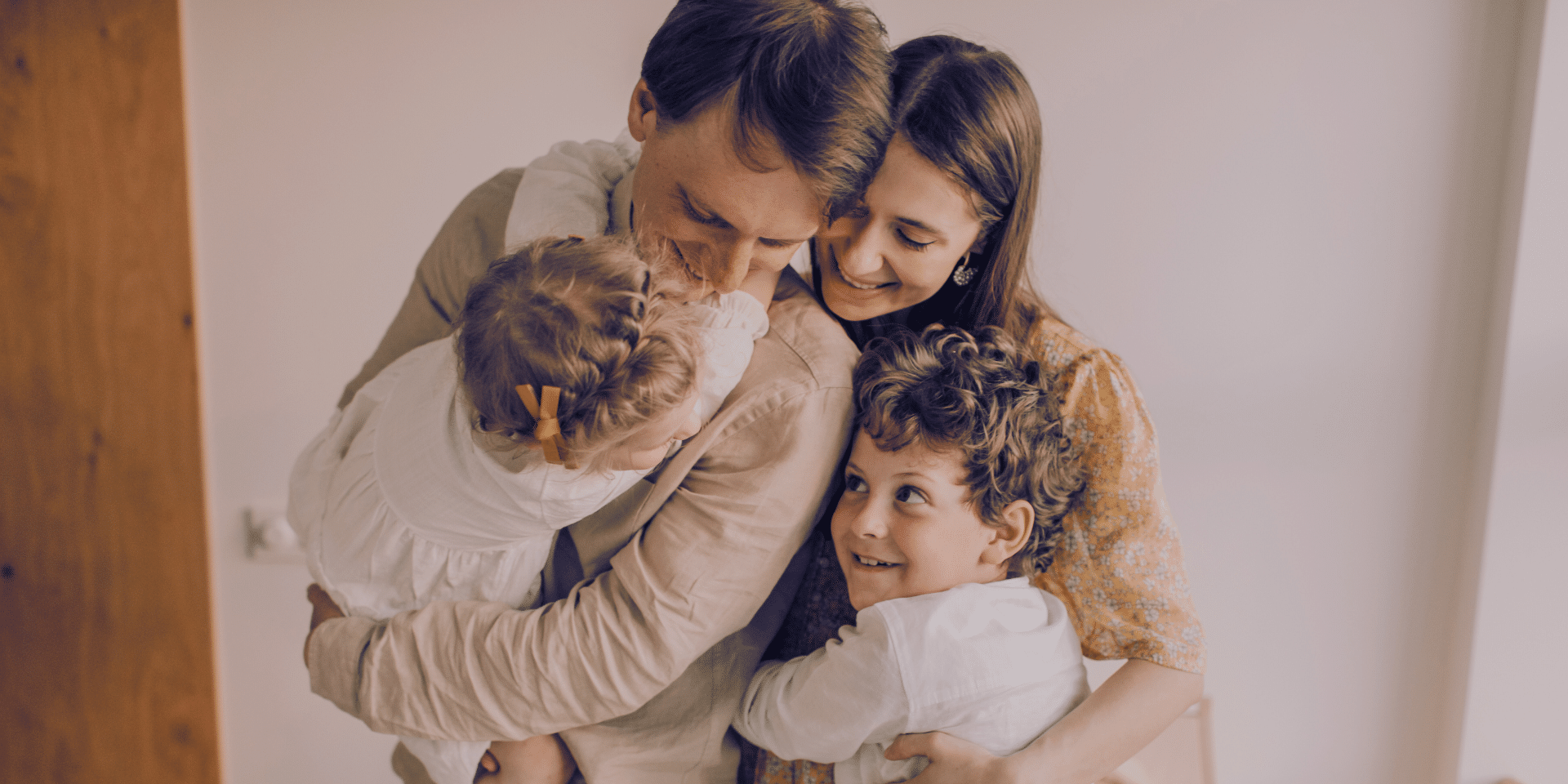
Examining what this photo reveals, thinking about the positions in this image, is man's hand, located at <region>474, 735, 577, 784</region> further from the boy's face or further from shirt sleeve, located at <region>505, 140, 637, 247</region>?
shirt sleeve, located at <region>505, 140, 637, 247</region>

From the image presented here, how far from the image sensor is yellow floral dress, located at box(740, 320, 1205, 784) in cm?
91

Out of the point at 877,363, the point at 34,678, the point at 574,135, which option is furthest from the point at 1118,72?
the point at 34,678

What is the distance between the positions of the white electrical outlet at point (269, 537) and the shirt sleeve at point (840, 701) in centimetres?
119

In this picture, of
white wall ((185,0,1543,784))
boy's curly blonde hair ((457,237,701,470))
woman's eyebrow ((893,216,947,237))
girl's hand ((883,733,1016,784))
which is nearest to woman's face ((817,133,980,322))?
woman's eyebrow ((893,216,947,237))

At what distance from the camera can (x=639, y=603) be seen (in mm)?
819

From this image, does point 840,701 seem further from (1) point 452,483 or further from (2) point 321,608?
(2) point 321,608

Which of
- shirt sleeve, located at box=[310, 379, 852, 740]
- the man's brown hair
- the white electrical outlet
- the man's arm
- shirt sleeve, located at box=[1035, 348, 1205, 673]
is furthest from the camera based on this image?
the white electrical outlet

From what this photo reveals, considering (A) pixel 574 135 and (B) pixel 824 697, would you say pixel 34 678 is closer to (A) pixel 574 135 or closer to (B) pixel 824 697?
(A) pixel 574 135

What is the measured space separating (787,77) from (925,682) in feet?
1.93

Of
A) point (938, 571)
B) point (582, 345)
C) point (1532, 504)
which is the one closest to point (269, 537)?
point (582, 345)

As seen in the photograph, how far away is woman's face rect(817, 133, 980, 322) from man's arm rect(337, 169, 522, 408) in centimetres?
41

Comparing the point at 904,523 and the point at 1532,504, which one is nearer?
the point at 904,523

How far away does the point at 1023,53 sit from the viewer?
1.32 metres

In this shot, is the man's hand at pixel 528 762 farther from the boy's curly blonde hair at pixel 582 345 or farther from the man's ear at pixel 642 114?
the man's ear at pixel 642 114
